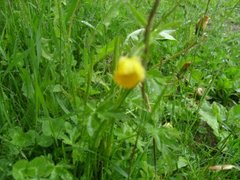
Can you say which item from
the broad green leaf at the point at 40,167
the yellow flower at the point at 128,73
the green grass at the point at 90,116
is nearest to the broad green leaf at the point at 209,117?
the green grass at the point at 90,116

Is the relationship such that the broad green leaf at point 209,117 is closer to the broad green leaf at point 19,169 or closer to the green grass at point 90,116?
the green grass at point 90,116

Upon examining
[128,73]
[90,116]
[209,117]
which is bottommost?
[209,117]

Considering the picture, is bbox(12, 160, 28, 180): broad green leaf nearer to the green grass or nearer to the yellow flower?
the green grass

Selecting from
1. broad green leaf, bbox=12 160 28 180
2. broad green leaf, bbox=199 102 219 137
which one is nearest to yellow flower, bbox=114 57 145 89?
broad green leaf, bbox=12 160 28 180

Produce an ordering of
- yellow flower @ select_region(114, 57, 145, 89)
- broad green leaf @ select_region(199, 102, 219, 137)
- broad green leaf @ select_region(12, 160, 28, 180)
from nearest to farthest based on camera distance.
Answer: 1. yellow flower @ select_region(114, 57, 145, 89)
2. broad green leaf @ select_region(12, 160, 28, 180)
3. broad green leaf @ select_region(199, 102, 219, 137)

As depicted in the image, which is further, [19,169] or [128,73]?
[19,169]

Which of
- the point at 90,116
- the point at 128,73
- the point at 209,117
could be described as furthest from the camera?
the point at 209,117

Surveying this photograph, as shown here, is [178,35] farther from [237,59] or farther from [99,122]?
[99,122]

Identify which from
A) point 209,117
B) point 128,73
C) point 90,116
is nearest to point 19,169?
point 90,116

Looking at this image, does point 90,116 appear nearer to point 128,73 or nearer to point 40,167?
point 40,167

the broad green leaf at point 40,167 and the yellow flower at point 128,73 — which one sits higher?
the yellow flower at point 128,73

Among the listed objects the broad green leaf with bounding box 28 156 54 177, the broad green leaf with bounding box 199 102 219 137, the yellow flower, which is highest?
the yellow flower

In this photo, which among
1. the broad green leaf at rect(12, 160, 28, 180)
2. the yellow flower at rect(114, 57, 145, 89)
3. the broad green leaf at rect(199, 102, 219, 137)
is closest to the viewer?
the yellow flower at rect(114, 57, 145, 89)
